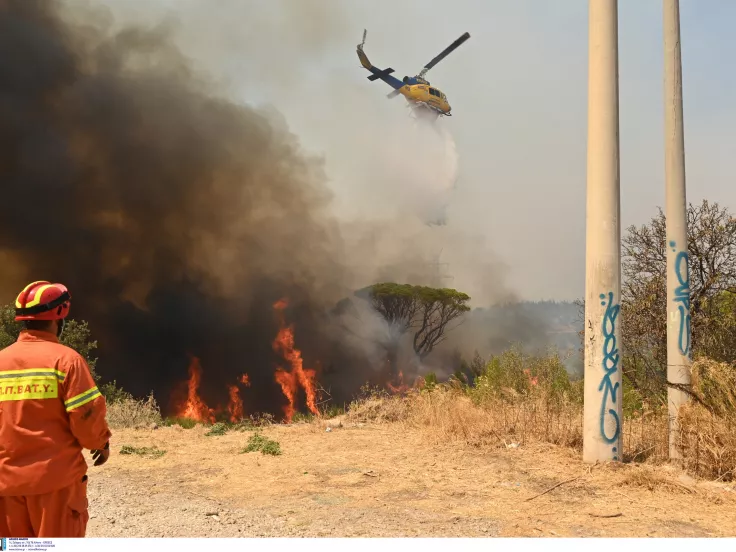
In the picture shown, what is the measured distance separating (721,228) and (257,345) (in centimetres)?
2609

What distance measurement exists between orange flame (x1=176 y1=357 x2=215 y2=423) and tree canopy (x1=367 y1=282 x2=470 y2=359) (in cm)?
1492

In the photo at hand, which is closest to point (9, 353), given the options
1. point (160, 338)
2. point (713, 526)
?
point (713, 526)

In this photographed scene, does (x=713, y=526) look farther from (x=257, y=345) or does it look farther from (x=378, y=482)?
(x=257, y=345)

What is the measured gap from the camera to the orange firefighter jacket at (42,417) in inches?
123

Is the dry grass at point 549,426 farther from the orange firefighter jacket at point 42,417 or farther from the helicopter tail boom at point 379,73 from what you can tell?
the helicopter tail boom at point 379,73

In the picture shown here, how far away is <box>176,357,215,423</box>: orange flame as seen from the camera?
27.8m

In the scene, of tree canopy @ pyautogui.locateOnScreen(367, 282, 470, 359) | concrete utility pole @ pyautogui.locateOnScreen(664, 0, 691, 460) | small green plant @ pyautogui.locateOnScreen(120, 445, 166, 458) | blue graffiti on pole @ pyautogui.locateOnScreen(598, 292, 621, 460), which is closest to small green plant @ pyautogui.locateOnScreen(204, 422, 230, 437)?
small green plant @ pyautogui.locateOnScreen(120, 445, 166, 458)

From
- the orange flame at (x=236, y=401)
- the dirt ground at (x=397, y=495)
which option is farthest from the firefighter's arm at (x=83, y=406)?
the orange flame at (x=236, y=401)

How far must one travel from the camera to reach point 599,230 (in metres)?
7.46

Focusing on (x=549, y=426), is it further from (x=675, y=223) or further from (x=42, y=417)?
(x=42, y=417)

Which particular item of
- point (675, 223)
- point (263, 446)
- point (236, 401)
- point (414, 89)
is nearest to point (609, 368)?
point (675, 223)

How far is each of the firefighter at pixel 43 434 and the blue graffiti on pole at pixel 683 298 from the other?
6889mm

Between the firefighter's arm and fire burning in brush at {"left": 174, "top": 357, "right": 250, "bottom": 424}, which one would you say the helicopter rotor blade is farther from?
the firefighter's arm

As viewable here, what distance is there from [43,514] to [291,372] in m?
30.2
